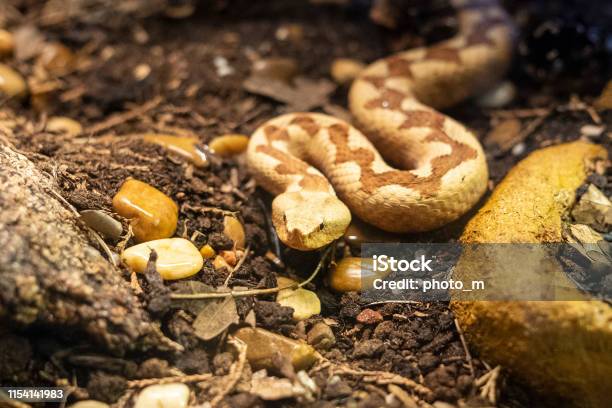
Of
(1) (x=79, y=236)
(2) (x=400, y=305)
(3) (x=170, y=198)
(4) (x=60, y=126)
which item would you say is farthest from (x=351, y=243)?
(4) (x=60, y=126)

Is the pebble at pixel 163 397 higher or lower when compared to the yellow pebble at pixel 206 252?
lower

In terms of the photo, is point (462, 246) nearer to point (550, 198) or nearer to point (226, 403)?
point (550, 198)

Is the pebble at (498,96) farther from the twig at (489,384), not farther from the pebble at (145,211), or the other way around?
the pebble at (145,211)

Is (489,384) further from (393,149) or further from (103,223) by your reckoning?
(103,223)

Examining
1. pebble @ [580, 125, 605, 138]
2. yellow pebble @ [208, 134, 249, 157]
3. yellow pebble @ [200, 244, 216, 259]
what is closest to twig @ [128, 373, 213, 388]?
yellow pebble @ [200, 244, 216, 259]

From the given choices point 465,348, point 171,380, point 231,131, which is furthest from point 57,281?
point 231,131

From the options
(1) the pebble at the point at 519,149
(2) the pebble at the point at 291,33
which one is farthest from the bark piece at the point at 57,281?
(2) the pebble at the point at 291,33
